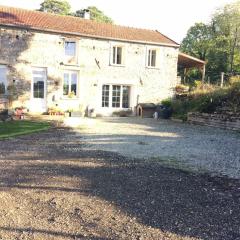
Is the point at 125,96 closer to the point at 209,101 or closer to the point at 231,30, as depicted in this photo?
the point at 209,101

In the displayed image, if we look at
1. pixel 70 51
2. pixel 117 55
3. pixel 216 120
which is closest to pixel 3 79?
pixel 70 51

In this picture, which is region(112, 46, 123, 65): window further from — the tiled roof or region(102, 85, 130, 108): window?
region(102, 85, 130, 108): window

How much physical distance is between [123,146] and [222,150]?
10.1 ft

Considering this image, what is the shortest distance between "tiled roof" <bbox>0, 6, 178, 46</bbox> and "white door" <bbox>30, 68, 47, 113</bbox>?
2.78 metres

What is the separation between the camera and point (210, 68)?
43750mm

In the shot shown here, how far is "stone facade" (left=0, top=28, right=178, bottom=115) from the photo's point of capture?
77.6 ft

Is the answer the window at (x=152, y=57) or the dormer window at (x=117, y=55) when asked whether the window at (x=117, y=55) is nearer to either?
the dormer window at (x=117, y=55)

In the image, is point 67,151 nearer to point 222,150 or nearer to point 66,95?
point 222,150

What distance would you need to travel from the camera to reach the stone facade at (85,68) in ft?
77.6

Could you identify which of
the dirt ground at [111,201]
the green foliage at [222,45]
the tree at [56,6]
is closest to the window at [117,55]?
the green foliage at [222,45]

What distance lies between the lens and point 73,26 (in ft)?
85.5

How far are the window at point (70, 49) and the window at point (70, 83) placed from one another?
3.94 ft

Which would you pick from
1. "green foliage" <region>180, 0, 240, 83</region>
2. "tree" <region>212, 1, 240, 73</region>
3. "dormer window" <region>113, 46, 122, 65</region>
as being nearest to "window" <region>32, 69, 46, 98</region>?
"dormer window" <region>113, 46, 122, 65</region>

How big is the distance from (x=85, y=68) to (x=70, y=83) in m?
1.45
